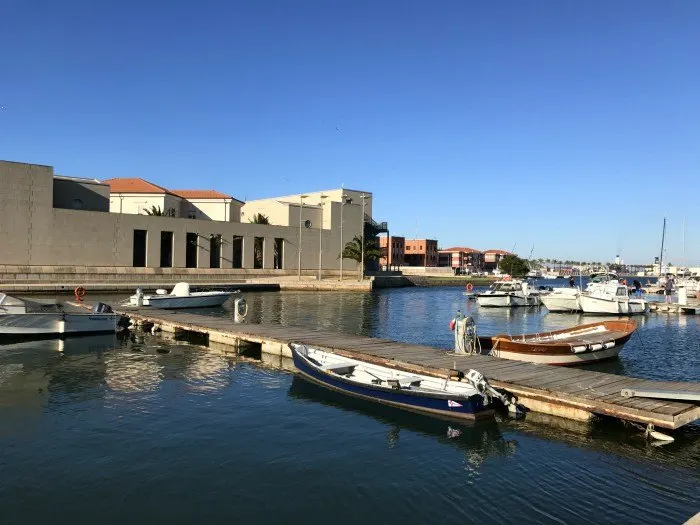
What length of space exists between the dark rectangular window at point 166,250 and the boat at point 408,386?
6189 cm

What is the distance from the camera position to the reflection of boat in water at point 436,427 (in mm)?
11953

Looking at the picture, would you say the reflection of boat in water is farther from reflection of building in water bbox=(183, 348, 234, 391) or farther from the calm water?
reflection of building in water bbox=(183, 348, 234, 391)

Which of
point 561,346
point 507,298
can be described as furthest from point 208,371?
point 507,298

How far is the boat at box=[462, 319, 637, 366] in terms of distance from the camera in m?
19.9

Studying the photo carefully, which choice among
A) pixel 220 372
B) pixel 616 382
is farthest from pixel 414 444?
pixel 220 372

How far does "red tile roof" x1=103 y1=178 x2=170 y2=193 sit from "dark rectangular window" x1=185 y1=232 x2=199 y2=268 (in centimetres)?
1223

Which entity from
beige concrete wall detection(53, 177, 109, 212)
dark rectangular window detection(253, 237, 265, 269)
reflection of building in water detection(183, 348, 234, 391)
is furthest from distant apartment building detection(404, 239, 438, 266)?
reflection of building in water detection(183, 348, 234, 391)

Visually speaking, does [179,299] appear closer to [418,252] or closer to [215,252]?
[215,252]

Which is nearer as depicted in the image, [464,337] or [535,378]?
[535,378]

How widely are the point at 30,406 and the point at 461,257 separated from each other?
182 meters

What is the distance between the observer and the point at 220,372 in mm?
19344

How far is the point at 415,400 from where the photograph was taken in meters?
13.9

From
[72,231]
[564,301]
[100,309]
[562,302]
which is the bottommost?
[562,302]

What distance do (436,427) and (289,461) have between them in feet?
13.3
